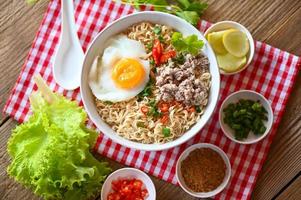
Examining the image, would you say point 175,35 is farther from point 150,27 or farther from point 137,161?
point 137,161

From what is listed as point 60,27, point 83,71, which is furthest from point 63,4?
point 83,71

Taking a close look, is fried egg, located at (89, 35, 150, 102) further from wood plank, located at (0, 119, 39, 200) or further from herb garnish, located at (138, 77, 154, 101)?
wood plank, located at (0, 119, 39, 200)

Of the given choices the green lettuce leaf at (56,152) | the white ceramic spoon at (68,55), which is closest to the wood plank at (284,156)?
the green lettuce leaf at (56,152)

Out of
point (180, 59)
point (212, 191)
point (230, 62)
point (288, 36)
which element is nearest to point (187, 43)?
point (180, 59)

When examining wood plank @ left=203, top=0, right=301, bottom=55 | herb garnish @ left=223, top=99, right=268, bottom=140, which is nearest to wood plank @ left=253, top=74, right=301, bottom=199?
herb garnish @ left=223, top=99, right=268, bottom=140

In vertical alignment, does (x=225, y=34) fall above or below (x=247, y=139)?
above

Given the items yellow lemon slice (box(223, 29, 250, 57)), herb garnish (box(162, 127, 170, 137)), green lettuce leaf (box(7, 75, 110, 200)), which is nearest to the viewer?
green lettuce leaf (box(7, 75, 110, 200))

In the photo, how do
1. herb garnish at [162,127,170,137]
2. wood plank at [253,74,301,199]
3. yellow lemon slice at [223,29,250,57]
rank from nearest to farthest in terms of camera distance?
1. herb garnish at [162,127,170,137]
2. yellow lemon slice at [223,29,250,57]
3. wood plank at [253,74,301,199]
